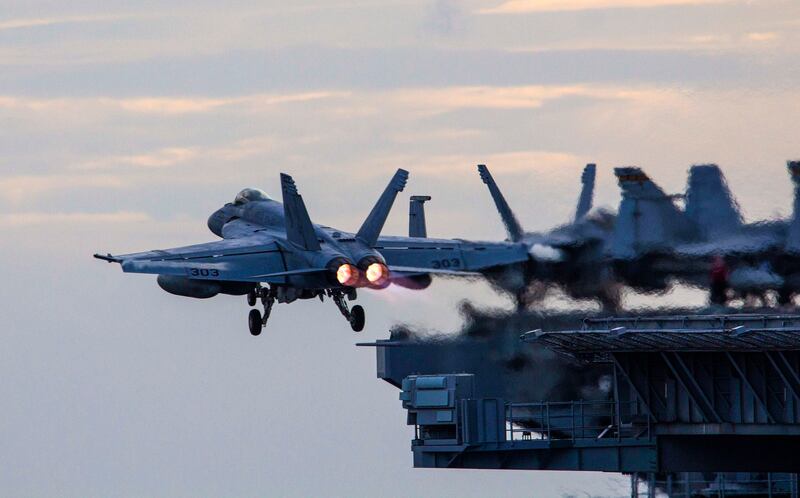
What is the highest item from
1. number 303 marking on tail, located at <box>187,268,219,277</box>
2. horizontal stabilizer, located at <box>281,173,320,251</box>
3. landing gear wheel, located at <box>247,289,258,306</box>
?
horizontal stabilizer, located at <box>281,173,320,251</box>

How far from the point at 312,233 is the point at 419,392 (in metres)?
7.89

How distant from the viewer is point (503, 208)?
90.1m

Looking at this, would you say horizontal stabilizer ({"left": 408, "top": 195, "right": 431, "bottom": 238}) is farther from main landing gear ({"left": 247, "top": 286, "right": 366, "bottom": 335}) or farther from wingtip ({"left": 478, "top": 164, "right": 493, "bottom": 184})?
main landing gear ({"left": 247, "top": 286, "right": 366, "bottom": 335})

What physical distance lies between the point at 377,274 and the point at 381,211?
5482 mm

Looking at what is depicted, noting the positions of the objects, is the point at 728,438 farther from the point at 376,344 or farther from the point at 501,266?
the point at 376,344

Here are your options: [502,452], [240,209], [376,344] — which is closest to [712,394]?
[502,452]

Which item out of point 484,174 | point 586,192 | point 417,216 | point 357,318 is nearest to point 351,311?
point 357,318

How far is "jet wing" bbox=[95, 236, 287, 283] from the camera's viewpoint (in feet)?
254

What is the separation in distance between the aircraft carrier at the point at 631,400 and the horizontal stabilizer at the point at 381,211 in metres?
5.86

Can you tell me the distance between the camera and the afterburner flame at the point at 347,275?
73.3 metres

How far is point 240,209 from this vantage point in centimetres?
8631

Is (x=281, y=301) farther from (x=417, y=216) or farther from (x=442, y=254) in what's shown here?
(x=417, y=216)

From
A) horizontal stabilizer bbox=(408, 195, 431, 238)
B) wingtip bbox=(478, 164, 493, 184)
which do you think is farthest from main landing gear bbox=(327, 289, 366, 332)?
horizontal stabilizer bbox=(408, 195, 431, 238)

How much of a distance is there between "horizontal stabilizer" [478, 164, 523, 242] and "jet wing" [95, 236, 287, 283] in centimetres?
1044
